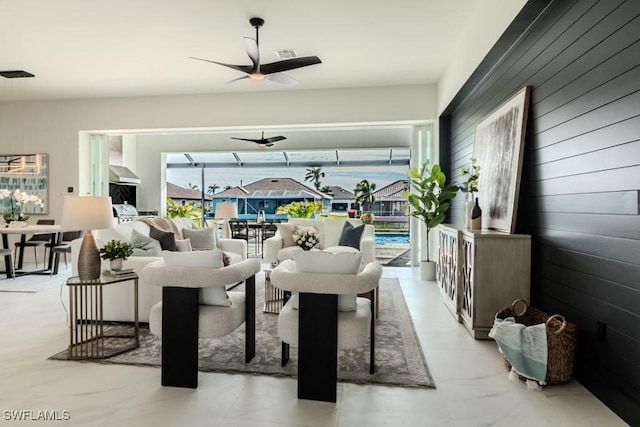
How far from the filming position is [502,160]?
138 inches

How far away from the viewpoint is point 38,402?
2.21 m

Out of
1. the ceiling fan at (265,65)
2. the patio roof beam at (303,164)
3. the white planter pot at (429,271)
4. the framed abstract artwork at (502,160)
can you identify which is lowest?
the white planter pot at (429,271)

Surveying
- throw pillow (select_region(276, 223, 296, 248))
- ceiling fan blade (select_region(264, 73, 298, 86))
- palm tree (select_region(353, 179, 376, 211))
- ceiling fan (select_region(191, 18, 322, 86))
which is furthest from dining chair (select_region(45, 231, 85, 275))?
palm tree (select_region(353, 179, 376, 211))

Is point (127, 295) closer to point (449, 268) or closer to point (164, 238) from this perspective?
point (164, 238)

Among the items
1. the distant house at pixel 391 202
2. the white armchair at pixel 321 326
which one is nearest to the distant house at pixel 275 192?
the distant house at pixel 391 202

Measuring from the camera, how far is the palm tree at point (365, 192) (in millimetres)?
10797

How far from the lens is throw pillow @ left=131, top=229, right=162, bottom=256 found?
12.2 feet

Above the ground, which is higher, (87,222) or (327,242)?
(87,222)

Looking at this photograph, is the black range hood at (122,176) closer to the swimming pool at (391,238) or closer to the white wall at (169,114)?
the white wall at (169,114)

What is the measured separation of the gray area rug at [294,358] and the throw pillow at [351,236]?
2.08 m

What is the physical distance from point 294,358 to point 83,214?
197 centimetres

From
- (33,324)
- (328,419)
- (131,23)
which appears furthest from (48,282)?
(328,419)

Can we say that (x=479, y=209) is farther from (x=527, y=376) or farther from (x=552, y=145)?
(x=527, y=376)

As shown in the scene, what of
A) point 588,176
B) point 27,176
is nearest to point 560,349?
point 588,176
